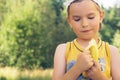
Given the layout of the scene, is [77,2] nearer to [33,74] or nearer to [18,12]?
[33,74]

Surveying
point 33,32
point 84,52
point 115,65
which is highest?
point 84,52

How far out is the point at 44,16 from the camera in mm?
19734

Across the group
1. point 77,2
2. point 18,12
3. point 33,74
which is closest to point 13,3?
point 18,12

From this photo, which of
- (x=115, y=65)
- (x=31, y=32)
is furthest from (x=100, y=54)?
(x=31, y=32)

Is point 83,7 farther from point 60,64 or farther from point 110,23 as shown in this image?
point 110,23

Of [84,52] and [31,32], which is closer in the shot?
[84,52]

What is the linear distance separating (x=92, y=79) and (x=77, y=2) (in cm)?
42

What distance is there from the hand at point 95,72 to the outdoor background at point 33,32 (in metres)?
16.5

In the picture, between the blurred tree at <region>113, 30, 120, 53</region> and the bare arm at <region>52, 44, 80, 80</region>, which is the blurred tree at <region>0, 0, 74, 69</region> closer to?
the blurred tree at <region>113, 30, 120, 53</region>

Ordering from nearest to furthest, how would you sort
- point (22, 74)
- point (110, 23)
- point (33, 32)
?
point (22, 74), point (33, 32), point (110, 23)

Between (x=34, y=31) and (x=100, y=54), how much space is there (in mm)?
17849

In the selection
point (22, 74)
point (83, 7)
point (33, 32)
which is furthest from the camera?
point (33, 32)

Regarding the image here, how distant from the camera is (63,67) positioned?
220cm

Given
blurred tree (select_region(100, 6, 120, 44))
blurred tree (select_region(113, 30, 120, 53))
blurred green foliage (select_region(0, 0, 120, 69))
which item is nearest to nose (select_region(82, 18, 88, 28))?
blurred tree (select_region(113, 30, 120, 53))
